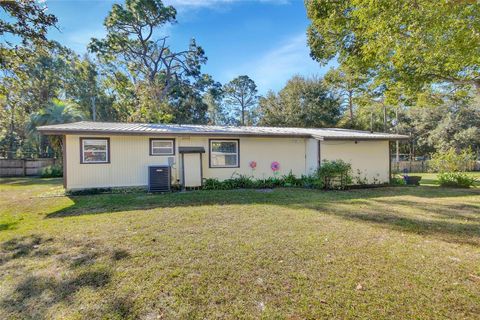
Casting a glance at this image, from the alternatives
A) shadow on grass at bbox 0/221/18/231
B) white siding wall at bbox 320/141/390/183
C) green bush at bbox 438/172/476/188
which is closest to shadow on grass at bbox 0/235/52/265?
shadow on grass at bbox 0/221/18/231

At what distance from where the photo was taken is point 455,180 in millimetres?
10586

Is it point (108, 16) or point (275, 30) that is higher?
point (108, 16)

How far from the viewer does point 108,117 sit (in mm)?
25609

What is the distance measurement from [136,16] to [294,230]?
22.3 meters

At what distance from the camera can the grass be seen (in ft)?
7.69

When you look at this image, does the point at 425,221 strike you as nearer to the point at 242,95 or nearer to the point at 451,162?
the point at 451,162

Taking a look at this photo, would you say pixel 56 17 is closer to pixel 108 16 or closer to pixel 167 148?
pixel 167 148

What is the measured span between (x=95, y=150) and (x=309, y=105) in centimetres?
1900

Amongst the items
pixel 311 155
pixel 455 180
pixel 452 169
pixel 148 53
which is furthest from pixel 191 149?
pixel 148 53

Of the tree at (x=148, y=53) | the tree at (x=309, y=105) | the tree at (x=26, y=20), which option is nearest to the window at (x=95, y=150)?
the tree at (x=26, y=20)

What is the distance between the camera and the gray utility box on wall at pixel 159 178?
30.1 feet

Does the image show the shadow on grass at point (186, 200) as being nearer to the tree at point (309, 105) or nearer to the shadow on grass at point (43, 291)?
the shadow on grass at point (43, 291)

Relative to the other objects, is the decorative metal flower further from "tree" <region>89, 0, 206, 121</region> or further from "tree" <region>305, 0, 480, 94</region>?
"tree" <region>89, 0, 206, 121</region>

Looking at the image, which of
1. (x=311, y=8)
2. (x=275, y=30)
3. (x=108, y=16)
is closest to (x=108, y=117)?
(x=108, y=16)
